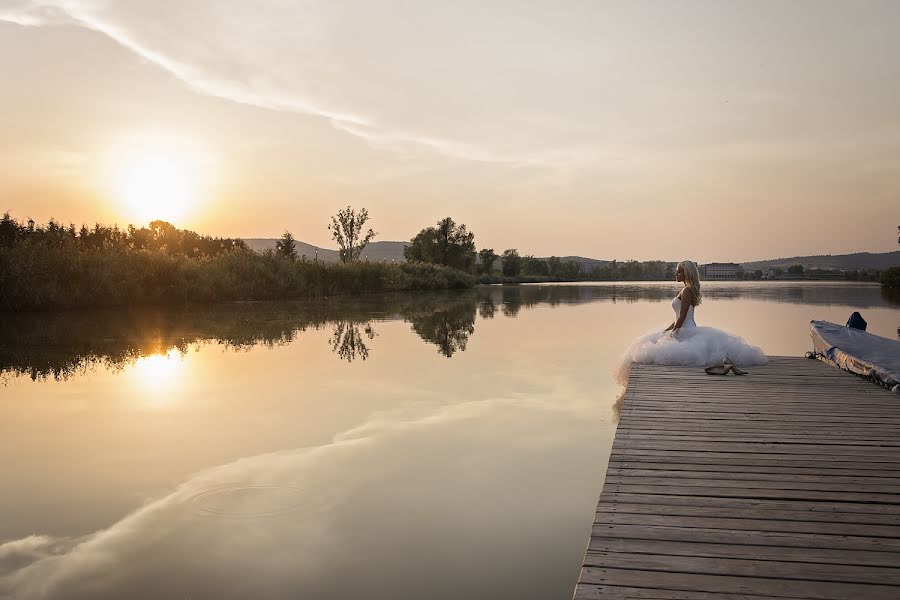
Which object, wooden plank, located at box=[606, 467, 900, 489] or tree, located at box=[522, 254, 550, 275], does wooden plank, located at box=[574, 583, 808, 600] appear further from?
tree, located at box=[522, 254, 550, 275]

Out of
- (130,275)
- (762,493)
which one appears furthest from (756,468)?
(130,275)

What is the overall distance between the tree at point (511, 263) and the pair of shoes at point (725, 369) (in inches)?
2707

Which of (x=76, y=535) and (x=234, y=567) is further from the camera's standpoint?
(x=76, y=535)

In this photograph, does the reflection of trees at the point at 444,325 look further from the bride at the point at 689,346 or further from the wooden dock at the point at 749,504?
the wooden dock at the point at 749,504

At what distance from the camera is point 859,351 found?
8.06 m

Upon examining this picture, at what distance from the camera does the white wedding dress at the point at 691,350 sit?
8414 mm

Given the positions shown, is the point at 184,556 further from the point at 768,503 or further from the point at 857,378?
the point at 857,378

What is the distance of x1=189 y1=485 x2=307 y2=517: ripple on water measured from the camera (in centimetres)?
416

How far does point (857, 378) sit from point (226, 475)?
21.5 feet

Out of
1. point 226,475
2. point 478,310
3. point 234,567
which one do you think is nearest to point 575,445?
point 226,475

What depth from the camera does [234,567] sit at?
11.1ft

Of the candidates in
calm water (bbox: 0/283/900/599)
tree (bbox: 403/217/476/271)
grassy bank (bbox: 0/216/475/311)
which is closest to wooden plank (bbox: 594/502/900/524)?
calm water (bbox: 0/283/900/599)

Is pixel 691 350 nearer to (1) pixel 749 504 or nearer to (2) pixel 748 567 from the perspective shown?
(1) pixel 749 504

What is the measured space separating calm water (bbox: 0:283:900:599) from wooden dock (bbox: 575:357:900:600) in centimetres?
51
